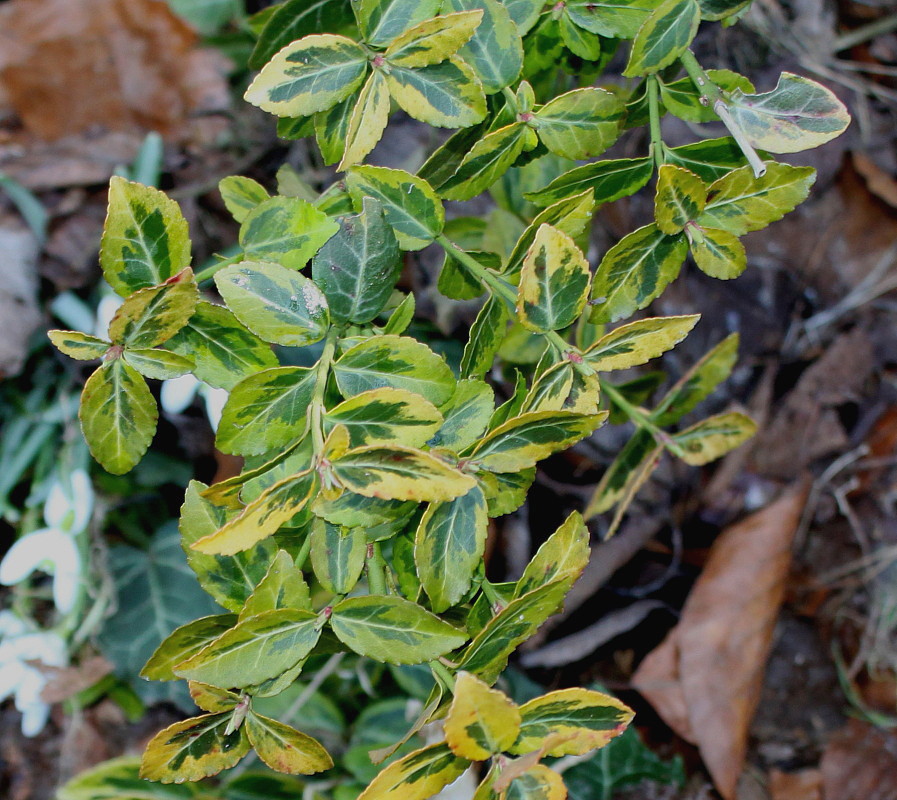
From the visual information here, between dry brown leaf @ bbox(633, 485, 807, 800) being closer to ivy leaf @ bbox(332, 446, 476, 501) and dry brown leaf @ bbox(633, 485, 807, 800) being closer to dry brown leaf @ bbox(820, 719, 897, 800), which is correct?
dry brown leaf @ bbox(820, 719, 897, 800)

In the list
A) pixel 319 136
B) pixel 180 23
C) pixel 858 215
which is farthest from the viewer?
pixel 180 23

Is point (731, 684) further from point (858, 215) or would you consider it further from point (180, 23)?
point (180, 23)

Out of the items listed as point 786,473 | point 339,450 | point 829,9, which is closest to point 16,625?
point 339,450

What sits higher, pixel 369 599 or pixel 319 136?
pixel 319 136

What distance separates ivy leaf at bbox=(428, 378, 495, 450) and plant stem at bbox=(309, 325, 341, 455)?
9 cm

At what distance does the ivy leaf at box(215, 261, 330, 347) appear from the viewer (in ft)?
1.75

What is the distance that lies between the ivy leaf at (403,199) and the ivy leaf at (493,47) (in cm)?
10

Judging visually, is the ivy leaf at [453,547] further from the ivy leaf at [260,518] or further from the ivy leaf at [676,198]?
the ivy leaf at [676,198]

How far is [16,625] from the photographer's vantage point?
4.00 ft

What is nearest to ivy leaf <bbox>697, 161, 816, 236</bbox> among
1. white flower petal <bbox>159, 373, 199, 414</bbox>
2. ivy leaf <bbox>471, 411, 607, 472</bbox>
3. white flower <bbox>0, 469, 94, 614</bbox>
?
ivy leaf <bbox>471, 411, 607, 472</bbox>

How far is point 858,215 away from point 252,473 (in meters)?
1.51

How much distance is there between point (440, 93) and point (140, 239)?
239 mm

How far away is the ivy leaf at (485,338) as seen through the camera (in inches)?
24.6

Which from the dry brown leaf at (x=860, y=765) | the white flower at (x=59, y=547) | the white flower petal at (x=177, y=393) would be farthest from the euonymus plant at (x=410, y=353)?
the dry brown leaf at (x=860, y=765)
